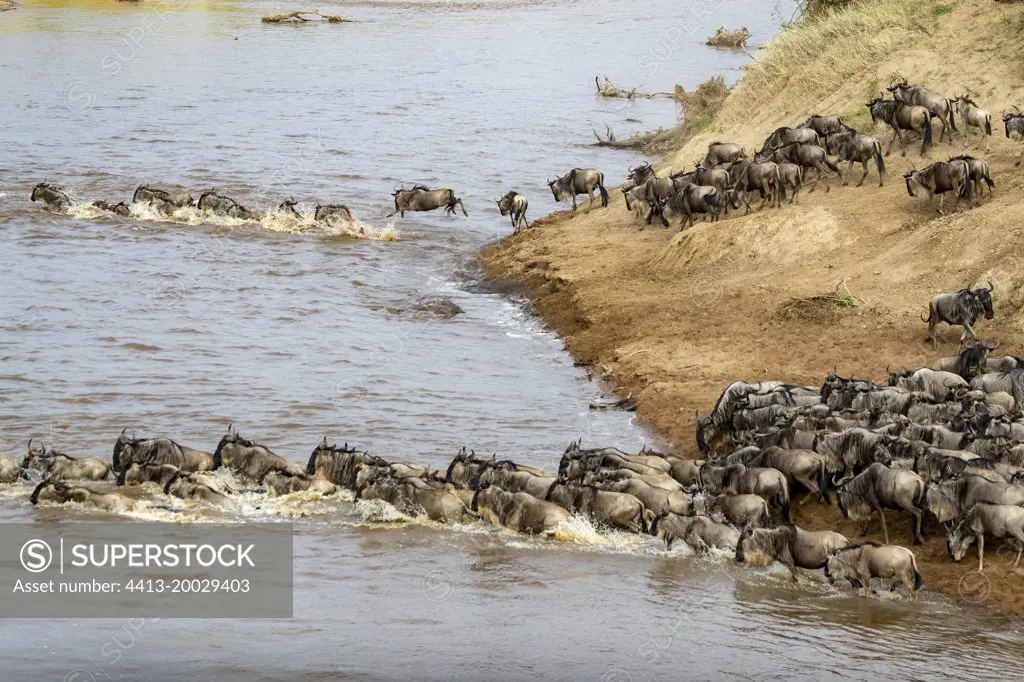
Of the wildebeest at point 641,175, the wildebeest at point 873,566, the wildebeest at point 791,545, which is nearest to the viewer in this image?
the wildebeest at point 873,566

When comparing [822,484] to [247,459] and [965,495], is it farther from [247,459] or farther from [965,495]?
[247,459]

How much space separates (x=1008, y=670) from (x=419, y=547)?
480cm

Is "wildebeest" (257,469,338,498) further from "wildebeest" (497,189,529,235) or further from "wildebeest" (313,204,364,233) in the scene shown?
"wildebeest" (313,204,364,233)

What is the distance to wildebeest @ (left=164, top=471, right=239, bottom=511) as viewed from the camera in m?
12.7

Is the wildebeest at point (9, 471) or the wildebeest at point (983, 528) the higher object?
the wildebeest at point (9, 471)

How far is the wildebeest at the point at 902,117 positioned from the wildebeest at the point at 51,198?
15268 millimetres

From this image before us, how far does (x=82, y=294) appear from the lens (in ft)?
70.1

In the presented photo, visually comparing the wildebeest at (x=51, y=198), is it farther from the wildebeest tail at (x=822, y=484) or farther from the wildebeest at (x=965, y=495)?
the wildebeest at (x=965, y=495)

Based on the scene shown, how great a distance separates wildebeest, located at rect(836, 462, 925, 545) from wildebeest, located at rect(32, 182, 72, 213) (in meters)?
19.2

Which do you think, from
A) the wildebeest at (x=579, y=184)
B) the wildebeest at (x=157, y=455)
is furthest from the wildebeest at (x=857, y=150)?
the wildebeest at (x=157, y=455)

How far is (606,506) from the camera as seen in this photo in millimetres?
12000

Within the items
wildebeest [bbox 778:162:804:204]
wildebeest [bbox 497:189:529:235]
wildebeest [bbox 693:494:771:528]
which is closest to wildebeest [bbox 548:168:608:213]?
wildebeest [bbox 497:189:529:235]

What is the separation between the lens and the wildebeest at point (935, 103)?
68.9ft

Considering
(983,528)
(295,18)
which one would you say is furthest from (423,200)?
(295,18)
